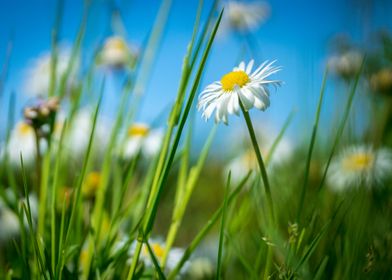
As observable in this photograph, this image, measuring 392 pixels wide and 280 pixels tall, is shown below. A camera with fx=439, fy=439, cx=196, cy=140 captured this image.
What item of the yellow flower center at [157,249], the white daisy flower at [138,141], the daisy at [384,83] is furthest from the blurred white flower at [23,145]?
the daisy at [384,83]

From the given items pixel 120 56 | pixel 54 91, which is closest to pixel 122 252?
pixel 54 91

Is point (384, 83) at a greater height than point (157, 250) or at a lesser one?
greater

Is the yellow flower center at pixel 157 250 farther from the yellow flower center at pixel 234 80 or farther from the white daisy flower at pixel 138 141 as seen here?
the white daisy flower at pixel 138 141

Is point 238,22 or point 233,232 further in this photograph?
point 238,22

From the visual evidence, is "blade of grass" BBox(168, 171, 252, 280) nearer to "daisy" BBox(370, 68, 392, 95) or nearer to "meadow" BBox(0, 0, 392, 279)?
"meadow" BBox(0, 0, 392, 279)

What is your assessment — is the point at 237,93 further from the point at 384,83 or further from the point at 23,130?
the point at 23,130

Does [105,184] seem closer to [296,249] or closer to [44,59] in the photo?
[296,249]

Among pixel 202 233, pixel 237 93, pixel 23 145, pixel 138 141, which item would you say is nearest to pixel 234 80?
pixel 237 93
